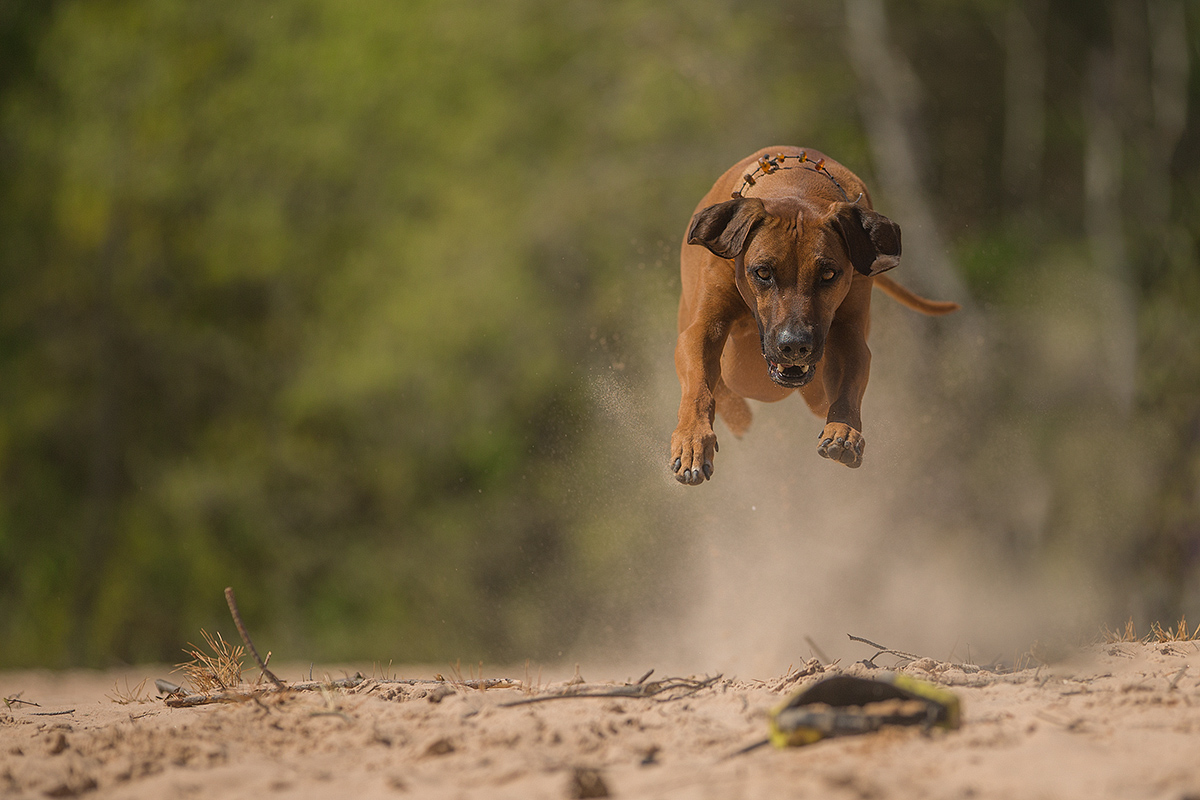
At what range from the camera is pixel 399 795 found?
2607 millimetres

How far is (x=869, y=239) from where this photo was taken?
13.4ft

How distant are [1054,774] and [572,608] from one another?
10656 mm

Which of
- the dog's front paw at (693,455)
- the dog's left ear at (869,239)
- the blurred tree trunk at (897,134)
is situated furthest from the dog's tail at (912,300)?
the blurred tree trunk at (897,134)

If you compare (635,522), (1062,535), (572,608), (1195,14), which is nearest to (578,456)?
(635,522)

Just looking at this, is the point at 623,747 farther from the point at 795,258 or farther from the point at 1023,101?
the point at 1023,101

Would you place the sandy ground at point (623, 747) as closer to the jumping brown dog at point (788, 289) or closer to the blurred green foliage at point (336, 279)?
the jumping brown dog at point (788, 289)

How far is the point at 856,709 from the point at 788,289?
168 centimetres

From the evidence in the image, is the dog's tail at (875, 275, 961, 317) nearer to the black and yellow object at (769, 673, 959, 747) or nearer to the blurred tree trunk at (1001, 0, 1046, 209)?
the black and yellow object at (769, 673, 959, 747)

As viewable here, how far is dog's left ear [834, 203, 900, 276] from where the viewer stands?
159 inches

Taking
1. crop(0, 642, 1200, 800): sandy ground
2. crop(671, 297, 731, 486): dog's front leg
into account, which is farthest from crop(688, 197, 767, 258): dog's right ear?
crop(0, 642, 1200, 800): sandy ground

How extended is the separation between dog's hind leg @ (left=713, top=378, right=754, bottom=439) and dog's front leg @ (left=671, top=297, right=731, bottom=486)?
3.18 ft

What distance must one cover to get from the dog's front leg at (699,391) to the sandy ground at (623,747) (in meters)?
0.82

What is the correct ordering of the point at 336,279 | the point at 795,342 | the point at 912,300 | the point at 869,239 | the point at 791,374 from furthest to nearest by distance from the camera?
1. the point at 336,279
2. the point at 912,300
3. the point at 869,239
4. the point at 791,374
5. the point at 795,342

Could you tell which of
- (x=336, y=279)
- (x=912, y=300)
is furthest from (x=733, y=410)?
(x=336, y=279)
